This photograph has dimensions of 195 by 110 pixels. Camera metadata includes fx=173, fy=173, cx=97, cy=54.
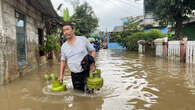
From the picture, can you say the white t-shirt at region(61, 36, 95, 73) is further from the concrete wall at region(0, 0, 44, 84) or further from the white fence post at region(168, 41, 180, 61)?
the white fence post at region(168, 41, 180, 61)

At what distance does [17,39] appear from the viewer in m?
6.09

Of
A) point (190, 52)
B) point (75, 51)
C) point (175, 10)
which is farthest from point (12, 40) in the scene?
point (175, 10)

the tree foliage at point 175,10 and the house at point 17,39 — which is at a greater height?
the tree foliage at point 175,10

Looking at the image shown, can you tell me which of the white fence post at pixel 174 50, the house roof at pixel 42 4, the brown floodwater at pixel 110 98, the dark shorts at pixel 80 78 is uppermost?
the house roof at pixel 42 4

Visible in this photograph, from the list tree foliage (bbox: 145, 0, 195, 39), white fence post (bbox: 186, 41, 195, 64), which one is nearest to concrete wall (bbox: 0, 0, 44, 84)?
white fence post (bbox: 186, 41, 195, 64)

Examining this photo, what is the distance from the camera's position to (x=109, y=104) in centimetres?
338

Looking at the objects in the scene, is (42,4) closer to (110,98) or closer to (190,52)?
(110,98)

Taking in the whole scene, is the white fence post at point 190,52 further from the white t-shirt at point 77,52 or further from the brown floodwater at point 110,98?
the white t-shirt at point 77,52

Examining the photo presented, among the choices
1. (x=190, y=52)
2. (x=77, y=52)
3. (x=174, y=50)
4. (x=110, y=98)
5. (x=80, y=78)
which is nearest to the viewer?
(x=77, y=52)

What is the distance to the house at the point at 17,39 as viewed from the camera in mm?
4938

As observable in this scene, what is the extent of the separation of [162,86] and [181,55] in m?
5.41

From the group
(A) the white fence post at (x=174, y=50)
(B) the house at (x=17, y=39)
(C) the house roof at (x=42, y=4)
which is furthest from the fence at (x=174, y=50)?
(B) the house at (x=17, y=39)

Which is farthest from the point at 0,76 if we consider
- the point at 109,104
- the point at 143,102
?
the point at 143,102

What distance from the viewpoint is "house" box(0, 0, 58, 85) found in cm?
494
